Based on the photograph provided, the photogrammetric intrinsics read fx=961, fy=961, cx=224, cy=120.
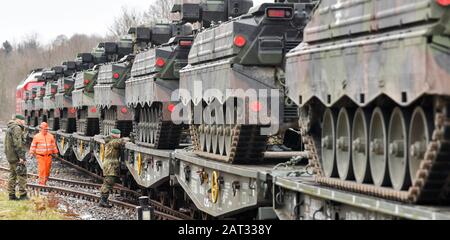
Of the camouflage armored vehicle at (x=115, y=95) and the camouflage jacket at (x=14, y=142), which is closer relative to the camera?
the camouflage jacket at (x=14, y=142)

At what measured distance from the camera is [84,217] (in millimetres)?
17156

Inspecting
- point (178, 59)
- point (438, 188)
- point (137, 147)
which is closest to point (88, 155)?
point (137, 147)

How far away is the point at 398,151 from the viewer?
8367 mm

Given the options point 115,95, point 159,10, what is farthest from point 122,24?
point 115,95

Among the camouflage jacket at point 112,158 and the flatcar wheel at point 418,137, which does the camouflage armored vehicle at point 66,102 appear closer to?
the camouflage jacket at point 112,158

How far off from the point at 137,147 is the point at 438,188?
514 inches

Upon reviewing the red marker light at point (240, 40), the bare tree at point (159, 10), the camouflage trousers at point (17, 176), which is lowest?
the camouflage trousers at point (17, 176)

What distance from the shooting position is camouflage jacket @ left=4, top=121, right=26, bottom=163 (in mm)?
17234

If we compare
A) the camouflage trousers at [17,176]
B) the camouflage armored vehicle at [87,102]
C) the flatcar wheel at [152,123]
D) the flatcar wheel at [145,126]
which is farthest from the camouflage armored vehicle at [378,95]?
the camouflage armored vehicle at [87,102]

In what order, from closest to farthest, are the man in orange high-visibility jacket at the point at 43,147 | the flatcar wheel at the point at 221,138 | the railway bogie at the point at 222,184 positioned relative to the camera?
1. the railway bogie at the point at 222,184
2. the flatcar wheel at the point at 221,138
3. the man in orange high-visibility jacket at the point at 43,147

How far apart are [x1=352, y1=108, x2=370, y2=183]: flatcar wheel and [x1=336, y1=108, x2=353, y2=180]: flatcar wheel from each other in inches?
3.7

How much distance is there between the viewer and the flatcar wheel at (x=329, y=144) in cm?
984

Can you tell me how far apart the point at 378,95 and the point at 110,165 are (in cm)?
1226
